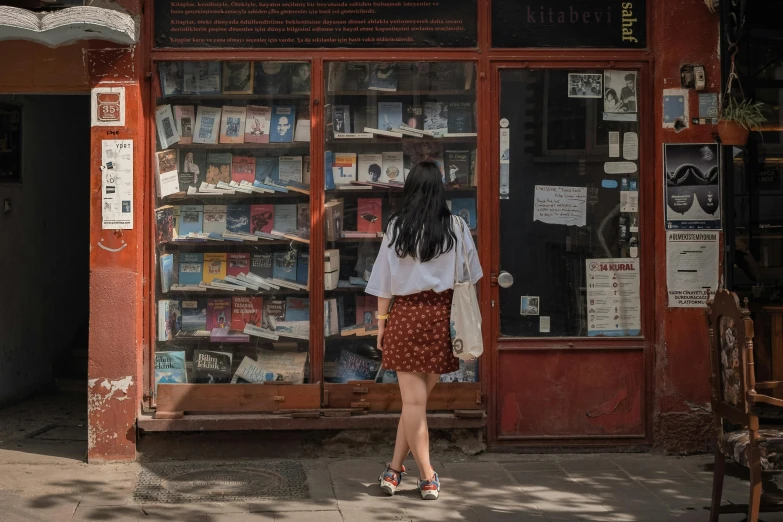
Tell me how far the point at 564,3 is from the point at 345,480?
146 inches

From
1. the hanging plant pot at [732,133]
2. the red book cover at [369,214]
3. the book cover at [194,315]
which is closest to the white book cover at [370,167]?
the red book cover at [369,214]

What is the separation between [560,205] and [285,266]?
206 cm

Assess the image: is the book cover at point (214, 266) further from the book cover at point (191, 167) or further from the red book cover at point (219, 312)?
the book cover at point (191, 167)

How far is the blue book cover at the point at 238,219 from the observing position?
729cm

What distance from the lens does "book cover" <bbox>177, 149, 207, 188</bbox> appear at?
723 cm

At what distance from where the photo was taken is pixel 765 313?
25.0ft

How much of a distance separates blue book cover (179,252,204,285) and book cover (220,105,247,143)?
2.86 ft

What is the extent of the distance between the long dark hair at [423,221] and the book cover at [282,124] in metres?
1.48

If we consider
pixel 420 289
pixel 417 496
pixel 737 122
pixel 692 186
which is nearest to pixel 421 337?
pixel 420 289

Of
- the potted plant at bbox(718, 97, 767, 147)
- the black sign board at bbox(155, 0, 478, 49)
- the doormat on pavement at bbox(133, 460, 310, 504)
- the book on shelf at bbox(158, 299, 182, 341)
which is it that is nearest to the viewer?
the doormat on pavement at bbox(133, 460, 310, 504)

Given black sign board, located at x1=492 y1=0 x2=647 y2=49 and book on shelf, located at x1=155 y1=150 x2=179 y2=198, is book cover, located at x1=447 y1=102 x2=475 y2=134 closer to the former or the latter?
black sign board, located at x1=492 y1=0 x2=647 y2=49

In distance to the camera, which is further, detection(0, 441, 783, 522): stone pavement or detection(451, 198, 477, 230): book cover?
detection(451, 198, 477, 230): book cover

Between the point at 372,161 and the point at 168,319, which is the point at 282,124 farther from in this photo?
the point at 168,319

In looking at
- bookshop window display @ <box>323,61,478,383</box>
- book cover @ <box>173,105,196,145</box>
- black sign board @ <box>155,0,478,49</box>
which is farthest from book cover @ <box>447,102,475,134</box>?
book cover @ <box>173,105,196,145</box>
